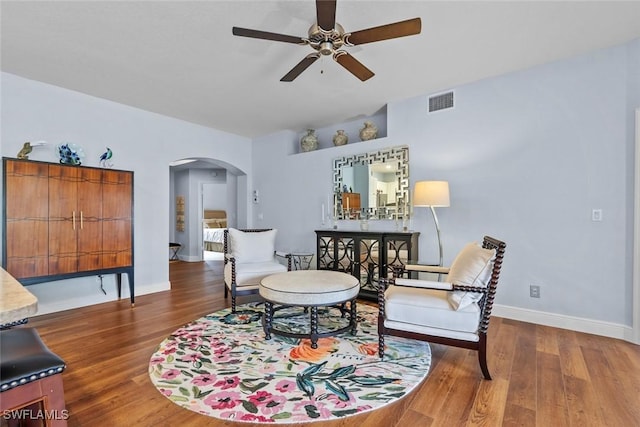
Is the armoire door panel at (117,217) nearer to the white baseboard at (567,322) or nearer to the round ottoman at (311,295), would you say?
the round ottoman at (311,295)

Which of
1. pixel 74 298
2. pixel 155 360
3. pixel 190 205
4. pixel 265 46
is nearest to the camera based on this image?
pixel 155 360

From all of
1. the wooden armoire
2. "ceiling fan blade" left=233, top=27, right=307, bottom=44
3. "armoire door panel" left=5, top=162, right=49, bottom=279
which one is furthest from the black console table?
"armoire door panel" left=5, top=162, right=49, bottom=279

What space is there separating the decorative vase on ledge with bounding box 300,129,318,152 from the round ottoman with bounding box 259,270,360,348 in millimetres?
2947

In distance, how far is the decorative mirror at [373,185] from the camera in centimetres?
422

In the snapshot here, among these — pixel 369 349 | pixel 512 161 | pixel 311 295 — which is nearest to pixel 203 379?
pixel 311 295

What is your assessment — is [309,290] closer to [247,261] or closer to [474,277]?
[474,277]

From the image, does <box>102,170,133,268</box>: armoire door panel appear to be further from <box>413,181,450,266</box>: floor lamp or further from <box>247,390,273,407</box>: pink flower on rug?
<box>413,181,450,266</box>: floor lamp

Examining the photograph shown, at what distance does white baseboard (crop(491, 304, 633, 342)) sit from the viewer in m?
2.83

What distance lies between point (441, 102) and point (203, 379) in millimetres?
3947

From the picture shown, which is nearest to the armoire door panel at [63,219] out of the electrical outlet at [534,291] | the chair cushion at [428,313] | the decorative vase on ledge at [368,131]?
the chair cushion at [428,313]

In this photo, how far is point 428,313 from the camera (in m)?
2.29

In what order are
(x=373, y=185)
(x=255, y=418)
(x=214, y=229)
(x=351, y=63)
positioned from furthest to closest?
(x=214, y=229)
(x=373, y=185)
(x=351, y=63)
(x=255, y=418)

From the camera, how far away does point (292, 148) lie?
579cm

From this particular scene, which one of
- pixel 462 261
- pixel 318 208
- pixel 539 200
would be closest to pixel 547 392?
pixel 462 261
